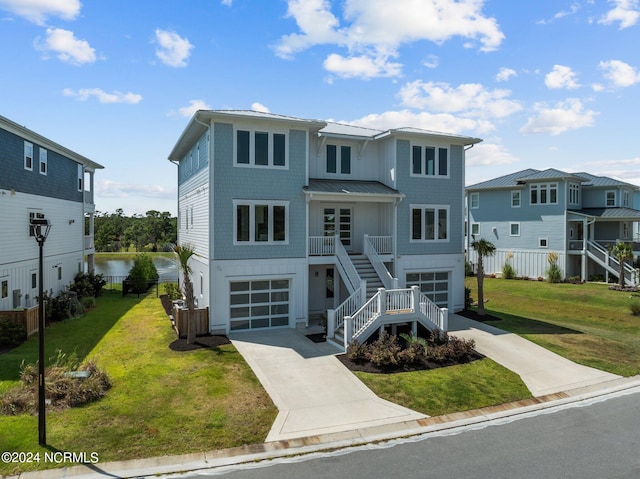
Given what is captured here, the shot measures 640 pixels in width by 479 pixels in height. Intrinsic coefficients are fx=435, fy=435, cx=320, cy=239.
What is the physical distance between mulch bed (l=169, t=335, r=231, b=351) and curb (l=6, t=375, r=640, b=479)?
6.95m

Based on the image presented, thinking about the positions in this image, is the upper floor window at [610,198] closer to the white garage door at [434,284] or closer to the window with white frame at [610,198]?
the window with white frame at [610,198]

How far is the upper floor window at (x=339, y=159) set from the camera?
2038cm

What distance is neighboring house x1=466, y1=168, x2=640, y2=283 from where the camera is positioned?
33.7 m

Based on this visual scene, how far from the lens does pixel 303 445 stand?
8844mm

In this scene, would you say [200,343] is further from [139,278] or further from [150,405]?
[139,278]

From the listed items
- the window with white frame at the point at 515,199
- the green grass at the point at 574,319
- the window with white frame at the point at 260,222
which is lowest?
the green grass at the point at 574,319

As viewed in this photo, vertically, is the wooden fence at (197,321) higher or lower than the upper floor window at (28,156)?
lower

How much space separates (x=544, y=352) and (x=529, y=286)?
17304mm

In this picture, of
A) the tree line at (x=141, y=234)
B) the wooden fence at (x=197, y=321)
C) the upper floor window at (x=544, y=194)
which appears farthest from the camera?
the tree line at (x=141, y=234)

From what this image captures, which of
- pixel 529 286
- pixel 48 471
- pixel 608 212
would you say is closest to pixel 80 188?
pixel 48 471

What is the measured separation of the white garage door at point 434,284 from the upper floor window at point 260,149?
8.29 m

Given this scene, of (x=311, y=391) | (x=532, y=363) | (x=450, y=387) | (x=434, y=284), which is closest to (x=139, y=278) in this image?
(x=434, y=284)

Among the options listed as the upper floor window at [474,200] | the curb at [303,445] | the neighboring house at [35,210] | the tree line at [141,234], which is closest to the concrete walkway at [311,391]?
the curb at [303,445]

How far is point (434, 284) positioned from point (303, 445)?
13.7 metres
